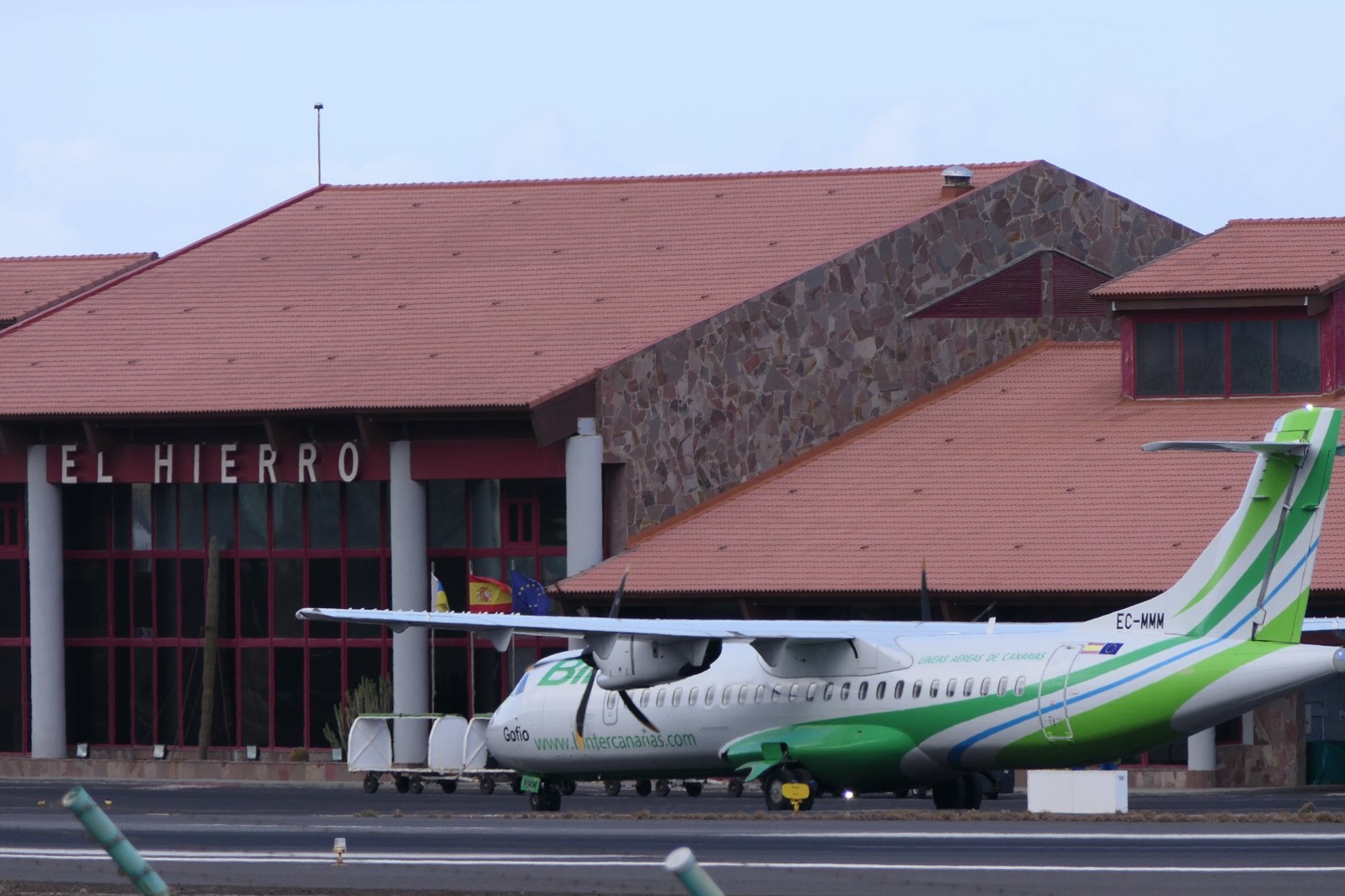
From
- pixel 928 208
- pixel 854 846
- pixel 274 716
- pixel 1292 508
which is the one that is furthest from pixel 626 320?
pixel 854 846

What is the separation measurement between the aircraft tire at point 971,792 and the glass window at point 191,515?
2188 cm

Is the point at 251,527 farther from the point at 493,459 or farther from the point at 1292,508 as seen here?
the point at 1292,508

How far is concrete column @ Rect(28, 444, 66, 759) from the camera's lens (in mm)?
Result: 49125

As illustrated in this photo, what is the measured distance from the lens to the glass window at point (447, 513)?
4753 cm

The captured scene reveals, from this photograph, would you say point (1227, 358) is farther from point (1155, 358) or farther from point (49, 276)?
point (49, 276)

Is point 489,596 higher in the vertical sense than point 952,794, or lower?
higher

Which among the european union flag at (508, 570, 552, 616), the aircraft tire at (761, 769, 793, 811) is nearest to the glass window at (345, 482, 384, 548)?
the european union flag at (508, 570, 552, 616)

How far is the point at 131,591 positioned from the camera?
4988 centimetres

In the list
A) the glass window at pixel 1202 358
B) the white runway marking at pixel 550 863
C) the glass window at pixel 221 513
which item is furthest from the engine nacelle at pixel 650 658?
the glass window at pixel 1202 358

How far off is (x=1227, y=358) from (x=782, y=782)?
18.8m

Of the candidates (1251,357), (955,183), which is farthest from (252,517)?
(1251,357)

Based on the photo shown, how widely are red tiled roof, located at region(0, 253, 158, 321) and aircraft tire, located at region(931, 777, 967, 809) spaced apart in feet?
108

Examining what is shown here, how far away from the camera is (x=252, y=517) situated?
161ft

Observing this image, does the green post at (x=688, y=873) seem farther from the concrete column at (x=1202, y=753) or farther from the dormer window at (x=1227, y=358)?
the dormer window at (x=1227, y=358)
